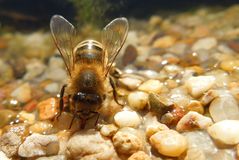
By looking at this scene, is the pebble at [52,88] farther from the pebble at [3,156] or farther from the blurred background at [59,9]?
the blurred background at [59,9]

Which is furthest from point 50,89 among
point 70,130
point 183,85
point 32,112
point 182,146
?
point 182,146

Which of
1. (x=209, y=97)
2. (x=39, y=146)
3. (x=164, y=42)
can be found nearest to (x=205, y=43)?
(x=164, y=42)

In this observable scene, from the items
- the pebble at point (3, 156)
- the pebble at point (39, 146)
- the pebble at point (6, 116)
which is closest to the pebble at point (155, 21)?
the pebble at point (6, 116)

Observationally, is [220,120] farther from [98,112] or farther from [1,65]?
[1,65]

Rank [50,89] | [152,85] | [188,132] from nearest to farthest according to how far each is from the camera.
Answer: [188,132]
[152,85]
[50,89]

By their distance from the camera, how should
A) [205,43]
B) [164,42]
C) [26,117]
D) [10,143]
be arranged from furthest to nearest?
[164,42], [205,43], [26,117], [10,143]

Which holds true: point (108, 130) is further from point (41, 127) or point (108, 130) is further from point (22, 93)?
point (22, 93)
